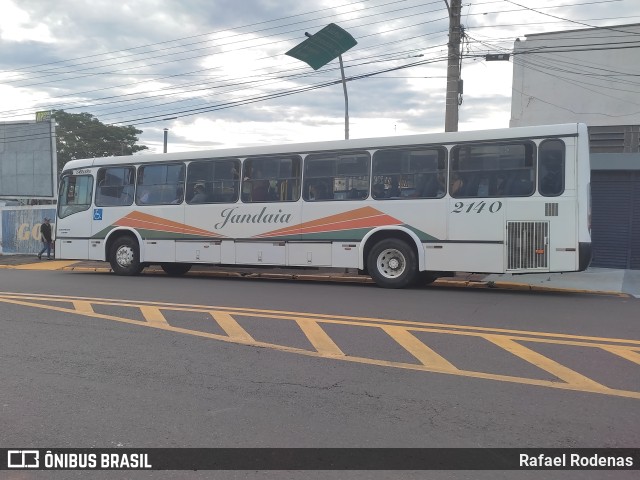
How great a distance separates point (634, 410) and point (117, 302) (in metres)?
8.16

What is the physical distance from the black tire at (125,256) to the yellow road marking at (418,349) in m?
9.41

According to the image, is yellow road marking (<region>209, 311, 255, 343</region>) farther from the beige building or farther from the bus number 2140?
the beige building

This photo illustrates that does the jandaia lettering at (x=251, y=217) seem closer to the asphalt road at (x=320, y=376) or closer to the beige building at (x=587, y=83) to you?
the asphalt road at (x=320, y=376)

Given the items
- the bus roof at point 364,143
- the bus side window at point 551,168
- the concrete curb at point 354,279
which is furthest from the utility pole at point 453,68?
the bus side window at point 551,168

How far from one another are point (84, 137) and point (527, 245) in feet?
169

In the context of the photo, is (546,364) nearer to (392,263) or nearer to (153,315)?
(153,315)

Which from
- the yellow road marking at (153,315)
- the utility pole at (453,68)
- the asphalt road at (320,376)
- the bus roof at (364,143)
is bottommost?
the asphalt road at (320,376)

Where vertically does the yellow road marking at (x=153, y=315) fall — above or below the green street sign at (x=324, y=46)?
below

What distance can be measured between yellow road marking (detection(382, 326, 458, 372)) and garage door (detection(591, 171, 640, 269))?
11.1 m

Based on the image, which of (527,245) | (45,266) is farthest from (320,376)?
(45,266)

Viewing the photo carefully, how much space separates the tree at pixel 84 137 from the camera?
2130 inches

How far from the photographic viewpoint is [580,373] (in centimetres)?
566

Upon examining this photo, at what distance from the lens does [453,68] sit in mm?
15188

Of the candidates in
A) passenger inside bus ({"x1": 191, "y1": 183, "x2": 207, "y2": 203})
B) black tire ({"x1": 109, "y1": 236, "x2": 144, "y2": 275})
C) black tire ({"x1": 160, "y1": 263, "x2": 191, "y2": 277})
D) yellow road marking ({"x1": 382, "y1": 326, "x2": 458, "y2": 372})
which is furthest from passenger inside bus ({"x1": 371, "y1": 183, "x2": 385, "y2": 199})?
black tire ({"x1": 109, "y1": 236, "x2": 144, "y2": 275})
